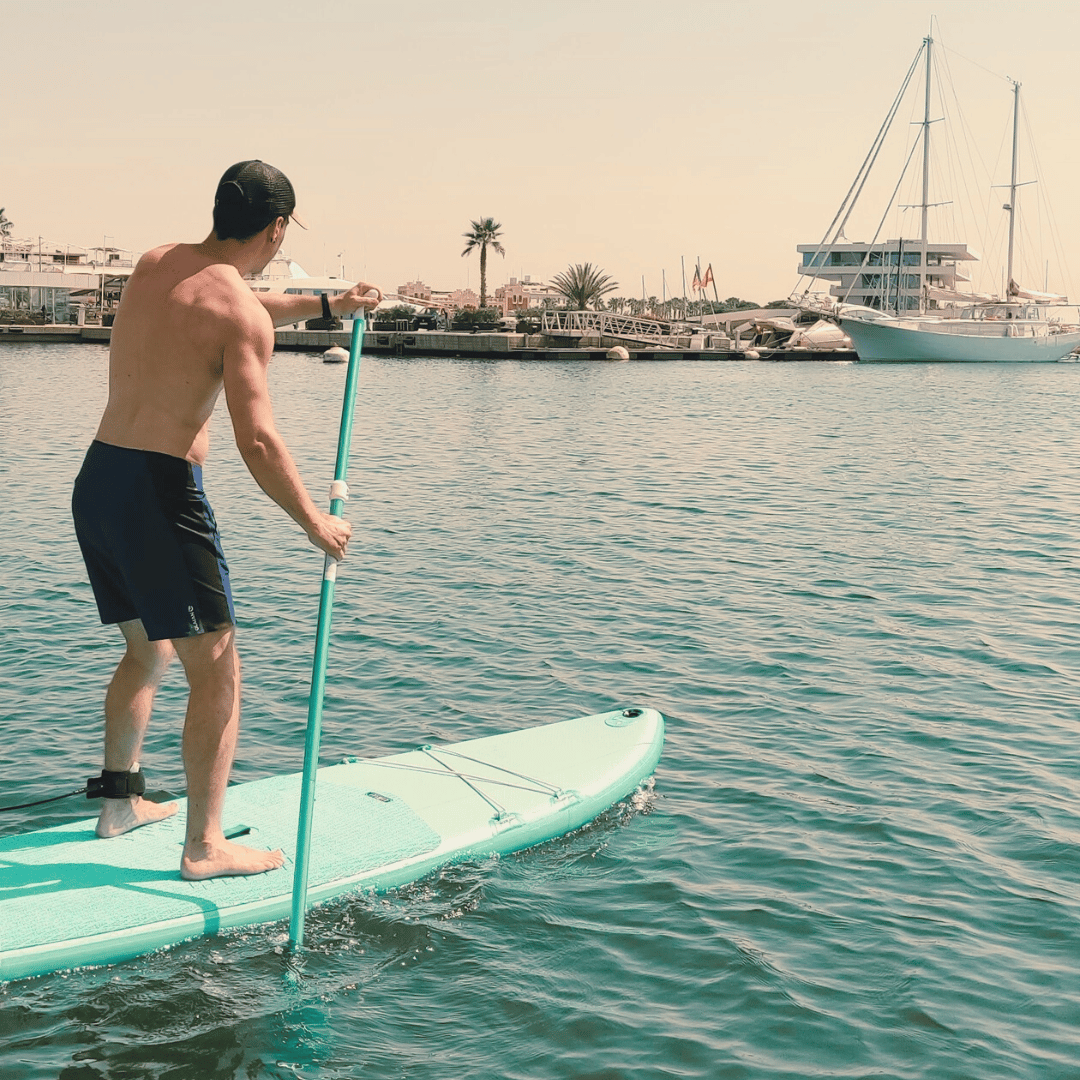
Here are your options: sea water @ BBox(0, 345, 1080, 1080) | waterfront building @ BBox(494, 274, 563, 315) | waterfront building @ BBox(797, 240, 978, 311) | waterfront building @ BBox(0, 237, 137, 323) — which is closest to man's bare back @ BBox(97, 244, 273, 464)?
sea water @ BBox(0, 345, 1080, 1080)

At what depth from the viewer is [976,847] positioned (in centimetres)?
620

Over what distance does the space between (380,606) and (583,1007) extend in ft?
23.6

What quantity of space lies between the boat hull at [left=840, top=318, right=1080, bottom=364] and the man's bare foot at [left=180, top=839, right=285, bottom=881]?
82085mm

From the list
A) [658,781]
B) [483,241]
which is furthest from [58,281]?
[658,781]

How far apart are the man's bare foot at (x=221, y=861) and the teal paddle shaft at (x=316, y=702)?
248 millimetres

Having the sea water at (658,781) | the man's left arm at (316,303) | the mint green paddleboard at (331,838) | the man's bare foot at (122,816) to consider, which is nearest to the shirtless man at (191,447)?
the man's left arm at (316,303)

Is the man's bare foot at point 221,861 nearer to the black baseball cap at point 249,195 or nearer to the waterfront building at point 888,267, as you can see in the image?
the black baseball cap at point 249,195

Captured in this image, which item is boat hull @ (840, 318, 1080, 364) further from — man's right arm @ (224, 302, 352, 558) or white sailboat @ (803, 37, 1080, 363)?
man's right arm @ (224, 302, 352, 558)

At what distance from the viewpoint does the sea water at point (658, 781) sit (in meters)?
4.45

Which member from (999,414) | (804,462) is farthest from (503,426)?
(999,414)

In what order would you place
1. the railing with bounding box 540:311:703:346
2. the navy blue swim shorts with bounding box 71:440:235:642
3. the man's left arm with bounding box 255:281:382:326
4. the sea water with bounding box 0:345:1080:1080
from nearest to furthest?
the navy blue swim shorts with bounding box 71:440:235:642, the sea water with bounding box 0:345:1080:1080, the man's left arm with bounding box 255:281:382:326, the railing with bounding box 540:311:703:346

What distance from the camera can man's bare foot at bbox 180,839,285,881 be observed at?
4727 millimetres

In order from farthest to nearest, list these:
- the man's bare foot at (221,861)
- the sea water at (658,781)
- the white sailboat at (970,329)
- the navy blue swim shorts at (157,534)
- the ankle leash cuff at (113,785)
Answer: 1. the white sailboat at (970,329)
2. the ankle leash cuff at (113,785)
3. the man's bare foot at (221,861)
4. the sea water at (658,781)
5. the navy blue swim shorts at (157,534)

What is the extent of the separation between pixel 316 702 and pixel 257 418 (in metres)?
1.05
